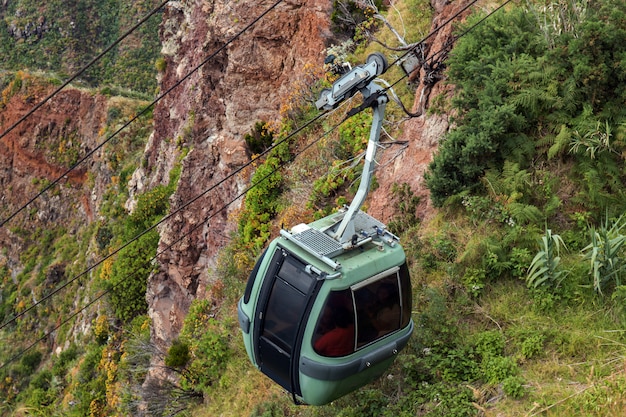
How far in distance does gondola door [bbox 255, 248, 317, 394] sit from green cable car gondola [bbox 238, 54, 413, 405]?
1cm

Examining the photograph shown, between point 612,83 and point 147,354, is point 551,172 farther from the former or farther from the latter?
point 147,354

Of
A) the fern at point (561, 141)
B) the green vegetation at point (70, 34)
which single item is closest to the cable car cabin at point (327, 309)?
the fern at point (561, 141)

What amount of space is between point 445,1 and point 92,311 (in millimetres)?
18221

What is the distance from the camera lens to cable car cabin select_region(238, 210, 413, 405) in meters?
5.75

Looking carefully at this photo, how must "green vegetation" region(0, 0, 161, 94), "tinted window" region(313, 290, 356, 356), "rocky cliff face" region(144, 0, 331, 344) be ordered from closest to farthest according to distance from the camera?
"tinted window" region(313, 290, 356, 356) → "rocky cliff face" region(144, 0, 331, 344) → "green vegetation" region(0, 0, 161, 94)

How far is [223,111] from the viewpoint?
57.1 ft

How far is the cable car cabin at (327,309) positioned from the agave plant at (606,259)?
2.30 m

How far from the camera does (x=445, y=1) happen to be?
11633mm

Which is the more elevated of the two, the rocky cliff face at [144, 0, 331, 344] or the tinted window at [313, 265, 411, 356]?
the tinted window at [313, 265, 411, 356]

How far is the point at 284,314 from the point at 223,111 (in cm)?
1235

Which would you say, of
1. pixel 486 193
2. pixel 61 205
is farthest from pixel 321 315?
pixel 61 205

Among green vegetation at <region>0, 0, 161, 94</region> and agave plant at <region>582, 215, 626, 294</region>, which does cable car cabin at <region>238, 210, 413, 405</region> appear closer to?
agave plant at <region>582, 215, 626, 294</region>

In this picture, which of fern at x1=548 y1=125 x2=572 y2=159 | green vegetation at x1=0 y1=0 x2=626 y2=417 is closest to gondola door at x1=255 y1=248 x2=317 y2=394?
green vegetation at x1=0 y1=0 x2=626 y2=417

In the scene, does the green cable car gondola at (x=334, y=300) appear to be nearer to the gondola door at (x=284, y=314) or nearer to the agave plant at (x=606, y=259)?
the gondola door at (x=284, y=314)
